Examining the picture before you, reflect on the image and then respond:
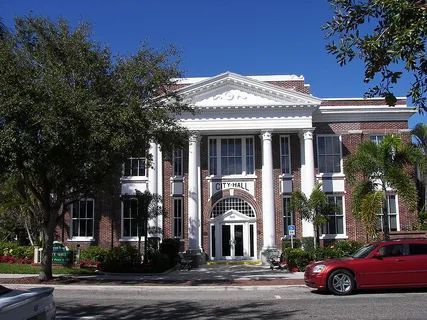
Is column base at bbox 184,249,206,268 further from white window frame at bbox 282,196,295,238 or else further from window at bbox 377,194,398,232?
window at bbox 377,194,398,232

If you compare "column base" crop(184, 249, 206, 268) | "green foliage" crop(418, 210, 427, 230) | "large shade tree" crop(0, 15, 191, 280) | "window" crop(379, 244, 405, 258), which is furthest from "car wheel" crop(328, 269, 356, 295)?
"green foliage" crop(418, 210, 427, 230)

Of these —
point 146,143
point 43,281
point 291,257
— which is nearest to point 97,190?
point 146,143

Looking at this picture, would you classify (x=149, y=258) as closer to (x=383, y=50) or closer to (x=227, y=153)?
(x=227, y=153)

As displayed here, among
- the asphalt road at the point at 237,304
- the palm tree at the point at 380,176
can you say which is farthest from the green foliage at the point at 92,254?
the palm tree at the point at 380,176

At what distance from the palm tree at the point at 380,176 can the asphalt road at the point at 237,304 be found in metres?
7.78

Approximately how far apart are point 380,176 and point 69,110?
14774 mm

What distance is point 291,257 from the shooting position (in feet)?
70.5

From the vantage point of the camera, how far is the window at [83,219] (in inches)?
1149

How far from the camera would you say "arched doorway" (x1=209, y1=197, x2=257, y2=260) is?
28.3 metres

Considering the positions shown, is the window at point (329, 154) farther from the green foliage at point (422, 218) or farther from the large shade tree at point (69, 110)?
the large shade tree at point (69, 110)

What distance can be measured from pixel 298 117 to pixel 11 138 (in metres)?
17.7

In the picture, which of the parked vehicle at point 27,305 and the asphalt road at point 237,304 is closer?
the parked vehicle at point 27,305

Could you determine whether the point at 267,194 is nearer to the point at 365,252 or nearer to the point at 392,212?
the point at 392,212

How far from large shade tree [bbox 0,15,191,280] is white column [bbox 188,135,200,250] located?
359 inches
